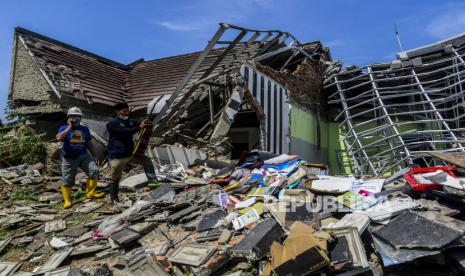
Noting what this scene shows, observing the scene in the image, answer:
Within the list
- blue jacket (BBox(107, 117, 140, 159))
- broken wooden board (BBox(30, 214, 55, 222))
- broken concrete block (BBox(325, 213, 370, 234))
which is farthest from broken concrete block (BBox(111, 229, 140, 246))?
broken concrete block (BBox(325, 213, 370, 234))

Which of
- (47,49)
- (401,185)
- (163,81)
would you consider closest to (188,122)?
(163,81)

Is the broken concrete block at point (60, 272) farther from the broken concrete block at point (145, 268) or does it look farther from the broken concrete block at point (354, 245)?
the broken concrete block at point (354, 245)

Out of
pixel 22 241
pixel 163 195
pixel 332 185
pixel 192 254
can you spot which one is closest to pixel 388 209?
pixel 332 185

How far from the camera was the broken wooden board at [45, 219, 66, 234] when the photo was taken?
4830 mm

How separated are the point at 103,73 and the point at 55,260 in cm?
894

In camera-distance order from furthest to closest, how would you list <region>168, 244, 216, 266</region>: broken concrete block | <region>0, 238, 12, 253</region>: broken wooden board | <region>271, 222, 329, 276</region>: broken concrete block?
<region>0, 238, 12, 253</region>: broken wooden board < <region>168, 244, 216, 266</region>: broken concrete block < <region>271, 222, 329, 276</region>: broken concrete block

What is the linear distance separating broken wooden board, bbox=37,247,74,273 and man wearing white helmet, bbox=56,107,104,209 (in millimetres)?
1697

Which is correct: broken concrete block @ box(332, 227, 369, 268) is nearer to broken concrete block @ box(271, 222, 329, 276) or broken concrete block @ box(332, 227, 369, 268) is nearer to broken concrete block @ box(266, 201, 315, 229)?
broken concrete block @ box(271, 222, 329, 276)

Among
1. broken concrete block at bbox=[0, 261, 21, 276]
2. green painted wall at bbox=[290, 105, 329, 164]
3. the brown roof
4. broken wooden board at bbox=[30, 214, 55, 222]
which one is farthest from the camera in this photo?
the brown roof

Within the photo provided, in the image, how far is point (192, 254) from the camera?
3619 mm

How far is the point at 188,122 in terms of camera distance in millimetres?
8211

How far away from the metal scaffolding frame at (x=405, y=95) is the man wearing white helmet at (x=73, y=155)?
6.20m

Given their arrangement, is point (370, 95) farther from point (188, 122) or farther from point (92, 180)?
point (92, 180)

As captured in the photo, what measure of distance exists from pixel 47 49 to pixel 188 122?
565cm
